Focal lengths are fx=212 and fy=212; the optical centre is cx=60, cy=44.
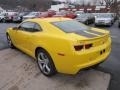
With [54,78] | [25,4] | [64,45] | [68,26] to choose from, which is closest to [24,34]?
[68,26]

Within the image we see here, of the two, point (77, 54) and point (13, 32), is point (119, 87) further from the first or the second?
point (13, 32)

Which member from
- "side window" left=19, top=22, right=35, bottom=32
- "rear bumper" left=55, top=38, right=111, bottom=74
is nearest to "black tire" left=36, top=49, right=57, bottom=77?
"rear bumper" left=55, top=38, right=111, bottom=74

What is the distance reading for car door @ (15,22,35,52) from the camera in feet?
21.5

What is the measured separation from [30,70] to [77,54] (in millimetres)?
2026

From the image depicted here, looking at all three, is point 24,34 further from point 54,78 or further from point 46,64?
point 54,78

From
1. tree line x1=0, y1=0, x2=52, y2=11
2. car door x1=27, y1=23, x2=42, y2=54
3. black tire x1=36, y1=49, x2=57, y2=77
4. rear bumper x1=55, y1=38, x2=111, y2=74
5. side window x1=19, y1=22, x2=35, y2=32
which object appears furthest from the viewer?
tree line x1=0, y1=0, x2=52, y2=11

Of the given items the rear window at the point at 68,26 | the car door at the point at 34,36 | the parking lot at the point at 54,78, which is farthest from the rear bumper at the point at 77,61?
the car door at the point at 34,36

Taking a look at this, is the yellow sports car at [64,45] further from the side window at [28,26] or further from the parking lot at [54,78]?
the parking lot at [54,78]

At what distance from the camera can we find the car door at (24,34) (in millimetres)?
6541

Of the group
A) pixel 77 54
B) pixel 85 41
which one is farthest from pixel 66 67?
pixel 85 41

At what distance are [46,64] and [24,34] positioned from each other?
5.39 ft

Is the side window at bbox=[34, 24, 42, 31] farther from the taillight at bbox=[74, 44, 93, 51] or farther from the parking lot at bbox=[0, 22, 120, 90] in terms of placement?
the taillight at bbox=[74, 44, 93, 51]

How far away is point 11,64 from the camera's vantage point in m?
6.75

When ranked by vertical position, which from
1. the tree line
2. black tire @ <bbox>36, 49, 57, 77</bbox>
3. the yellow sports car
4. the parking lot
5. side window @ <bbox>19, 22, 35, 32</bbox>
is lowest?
the parking lot
